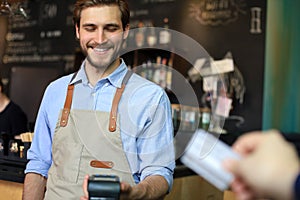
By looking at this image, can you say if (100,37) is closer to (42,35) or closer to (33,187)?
(33,187)

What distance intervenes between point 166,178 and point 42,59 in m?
3.89

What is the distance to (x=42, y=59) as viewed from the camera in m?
4.79

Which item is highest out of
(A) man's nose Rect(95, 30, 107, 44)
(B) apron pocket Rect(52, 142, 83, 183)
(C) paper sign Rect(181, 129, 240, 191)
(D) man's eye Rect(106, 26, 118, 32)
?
(D) man's eye Rect(106, 26, 118, 32)

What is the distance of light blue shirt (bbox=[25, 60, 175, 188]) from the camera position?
3.88ft

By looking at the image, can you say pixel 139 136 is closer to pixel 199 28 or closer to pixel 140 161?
pixel 140 161

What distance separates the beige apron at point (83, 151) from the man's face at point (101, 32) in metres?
0.11

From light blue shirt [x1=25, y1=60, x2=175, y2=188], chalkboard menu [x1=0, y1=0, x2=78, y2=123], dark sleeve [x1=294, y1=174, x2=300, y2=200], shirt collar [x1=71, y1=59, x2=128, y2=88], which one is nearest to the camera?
dark sleeve [x1=294, y1=174, x2=300, y2=200]

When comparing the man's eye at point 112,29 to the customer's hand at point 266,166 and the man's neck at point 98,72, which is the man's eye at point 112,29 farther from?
the customer's hand at point 266,166

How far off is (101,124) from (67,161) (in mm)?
147

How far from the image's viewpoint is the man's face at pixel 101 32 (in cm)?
123

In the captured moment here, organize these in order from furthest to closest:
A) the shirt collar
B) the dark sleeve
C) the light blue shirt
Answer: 1. the shirt collar
2. the light blue shirt
3. the dark sleeve

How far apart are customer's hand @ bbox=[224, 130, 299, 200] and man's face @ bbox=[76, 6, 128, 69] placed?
0.79 meters

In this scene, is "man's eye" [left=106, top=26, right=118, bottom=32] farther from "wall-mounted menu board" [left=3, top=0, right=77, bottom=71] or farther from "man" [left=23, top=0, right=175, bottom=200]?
"wall-mounted menu board" [left=3, top=0, right=77, bottom=71]

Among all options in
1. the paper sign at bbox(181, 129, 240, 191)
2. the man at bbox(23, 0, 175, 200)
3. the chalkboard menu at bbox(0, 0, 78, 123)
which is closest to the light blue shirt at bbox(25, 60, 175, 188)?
the man at bbox(23, 0, 175, 200)
